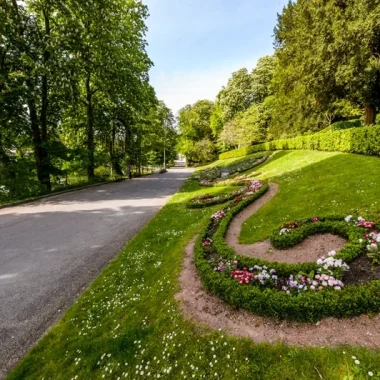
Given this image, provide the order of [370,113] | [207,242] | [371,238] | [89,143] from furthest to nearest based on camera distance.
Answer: [89,143], [370,113], [207,242], [371,238]

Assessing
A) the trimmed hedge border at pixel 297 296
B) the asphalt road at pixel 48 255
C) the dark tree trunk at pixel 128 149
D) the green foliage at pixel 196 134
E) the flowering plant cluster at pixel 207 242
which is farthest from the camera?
the green foliage at pixel 196 134

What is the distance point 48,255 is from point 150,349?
5.61m

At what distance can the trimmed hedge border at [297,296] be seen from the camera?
3.60 m

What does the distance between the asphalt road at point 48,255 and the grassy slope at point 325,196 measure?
5.11m

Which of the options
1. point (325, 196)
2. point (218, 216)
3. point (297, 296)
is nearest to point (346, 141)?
point (325, 196)

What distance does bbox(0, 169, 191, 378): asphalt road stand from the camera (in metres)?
4.83

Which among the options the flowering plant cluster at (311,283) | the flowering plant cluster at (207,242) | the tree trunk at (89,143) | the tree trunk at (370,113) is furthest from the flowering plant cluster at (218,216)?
the tree trunk at (89,143)

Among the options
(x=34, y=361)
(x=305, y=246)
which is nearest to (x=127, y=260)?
(x=34, y=361)

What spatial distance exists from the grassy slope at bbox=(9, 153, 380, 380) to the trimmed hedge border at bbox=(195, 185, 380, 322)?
62 centimetres

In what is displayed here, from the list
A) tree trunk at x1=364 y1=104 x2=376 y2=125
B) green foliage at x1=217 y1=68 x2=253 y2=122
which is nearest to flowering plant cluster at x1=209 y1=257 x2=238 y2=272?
tree trunk at x1=364 y1=104 x2=376 y2=125

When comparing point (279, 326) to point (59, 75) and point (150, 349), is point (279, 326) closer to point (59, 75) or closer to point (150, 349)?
point (150, 349)

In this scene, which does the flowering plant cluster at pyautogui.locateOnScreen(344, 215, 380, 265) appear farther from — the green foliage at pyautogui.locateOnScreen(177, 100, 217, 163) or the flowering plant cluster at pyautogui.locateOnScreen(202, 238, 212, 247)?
the green foliage at pyautogui.locateOnScreen(177, 100, 217, 163)

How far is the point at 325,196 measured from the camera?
9016mm

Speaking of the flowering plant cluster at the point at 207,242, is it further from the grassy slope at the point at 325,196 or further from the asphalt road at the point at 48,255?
the asphalt road at the point at 48,255
